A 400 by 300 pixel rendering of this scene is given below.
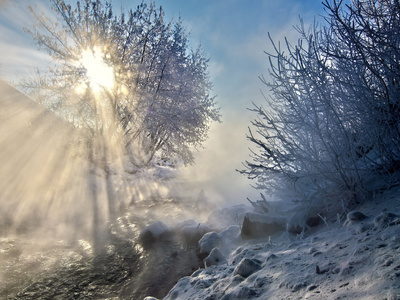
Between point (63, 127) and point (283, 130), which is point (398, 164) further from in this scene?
point (63, 127)

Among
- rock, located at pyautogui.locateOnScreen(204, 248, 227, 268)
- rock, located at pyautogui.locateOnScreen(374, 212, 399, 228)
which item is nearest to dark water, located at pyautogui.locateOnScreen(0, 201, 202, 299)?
rock, located at pyautogui.locateOnScreen(204, 248, 227, 268)

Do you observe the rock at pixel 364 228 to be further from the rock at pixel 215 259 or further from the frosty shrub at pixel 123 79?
the frosty shrub at pixel 123 79

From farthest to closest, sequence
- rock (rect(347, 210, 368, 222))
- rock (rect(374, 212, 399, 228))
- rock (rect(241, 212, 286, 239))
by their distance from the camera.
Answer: rock (rect(241, 212, 286, 239)) → rock (rect(347, 210, 368, 222)) → rock (rect(374, 212, 399, 228))

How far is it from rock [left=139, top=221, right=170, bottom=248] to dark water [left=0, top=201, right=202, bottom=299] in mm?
149

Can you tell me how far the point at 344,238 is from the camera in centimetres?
196

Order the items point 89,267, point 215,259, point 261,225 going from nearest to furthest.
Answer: point 215,259, point 89,267, point 261,225

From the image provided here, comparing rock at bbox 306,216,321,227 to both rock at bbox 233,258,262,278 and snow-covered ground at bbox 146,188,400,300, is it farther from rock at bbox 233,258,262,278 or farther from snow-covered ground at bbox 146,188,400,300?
rock at bbox 233,258,262,278

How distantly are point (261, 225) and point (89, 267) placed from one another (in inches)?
117

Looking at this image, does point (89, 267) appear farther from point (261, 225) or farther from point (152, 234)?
point (261, 225)

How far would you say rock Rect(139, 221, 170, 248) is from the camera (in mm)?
4852

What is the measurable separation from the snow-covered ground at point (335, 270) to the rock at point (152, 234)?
7.90 feet

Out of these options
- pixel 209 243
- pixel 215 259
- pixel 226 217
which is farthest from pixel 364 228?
pixel 226 217

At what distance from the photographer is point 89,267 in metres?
3.61

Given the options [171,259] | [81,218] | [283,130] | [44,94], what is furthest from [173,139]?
[283,130]
